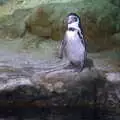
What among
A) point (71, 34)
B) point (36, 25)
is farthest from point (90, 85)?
point (36, 25)

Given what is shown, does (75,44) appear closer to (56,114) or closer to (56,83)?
(56,83)

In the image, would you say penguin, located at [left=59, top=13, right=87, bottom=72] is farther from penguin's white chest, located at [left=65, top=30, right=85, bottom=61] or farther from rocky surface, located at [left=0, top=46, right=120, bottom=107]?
rocky surface, located at [left=0, top=46, right=120, bottom=107]

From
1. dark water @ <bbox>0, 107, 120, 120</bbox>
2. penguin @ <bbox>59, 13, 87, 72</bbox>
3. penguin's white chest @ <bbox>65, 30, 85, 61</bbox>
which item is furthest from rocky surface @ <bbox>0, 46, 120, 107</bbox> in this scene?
penguin's white chest @ <bbox>65, 30, 85, 61</bbox>

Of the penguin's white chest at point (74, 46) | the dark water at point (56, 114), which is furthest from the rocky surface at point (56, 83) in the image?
the penguin's white chest at point (74, 46)

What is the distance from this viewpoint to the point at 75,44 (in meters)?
8.62

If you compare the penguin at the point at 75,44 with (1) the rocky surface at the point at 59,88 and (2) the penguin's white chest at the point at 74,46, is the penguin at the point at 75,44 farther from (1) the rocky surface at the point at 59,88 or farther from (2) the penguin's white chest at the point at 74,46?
(1) the rocky surface at the point at 59,88

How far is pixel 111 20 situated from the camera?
941 centimetres

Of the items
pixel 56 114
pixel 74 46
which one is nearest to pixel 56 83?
pixel 56 114

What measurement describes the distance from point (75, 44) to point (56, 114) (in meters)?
1.26

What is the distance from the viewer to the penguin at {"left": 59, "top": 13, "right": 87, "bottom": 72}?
8.49 metres

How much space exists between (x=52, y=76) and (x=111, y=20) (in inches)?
73.0

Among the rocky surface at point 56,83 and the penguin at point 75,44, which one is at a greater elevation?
the penguin at point 75,44

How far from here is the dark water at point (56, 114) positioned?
25.7ft

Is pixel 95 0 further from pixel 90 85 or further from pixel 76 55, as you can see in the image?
pixel 90 85
